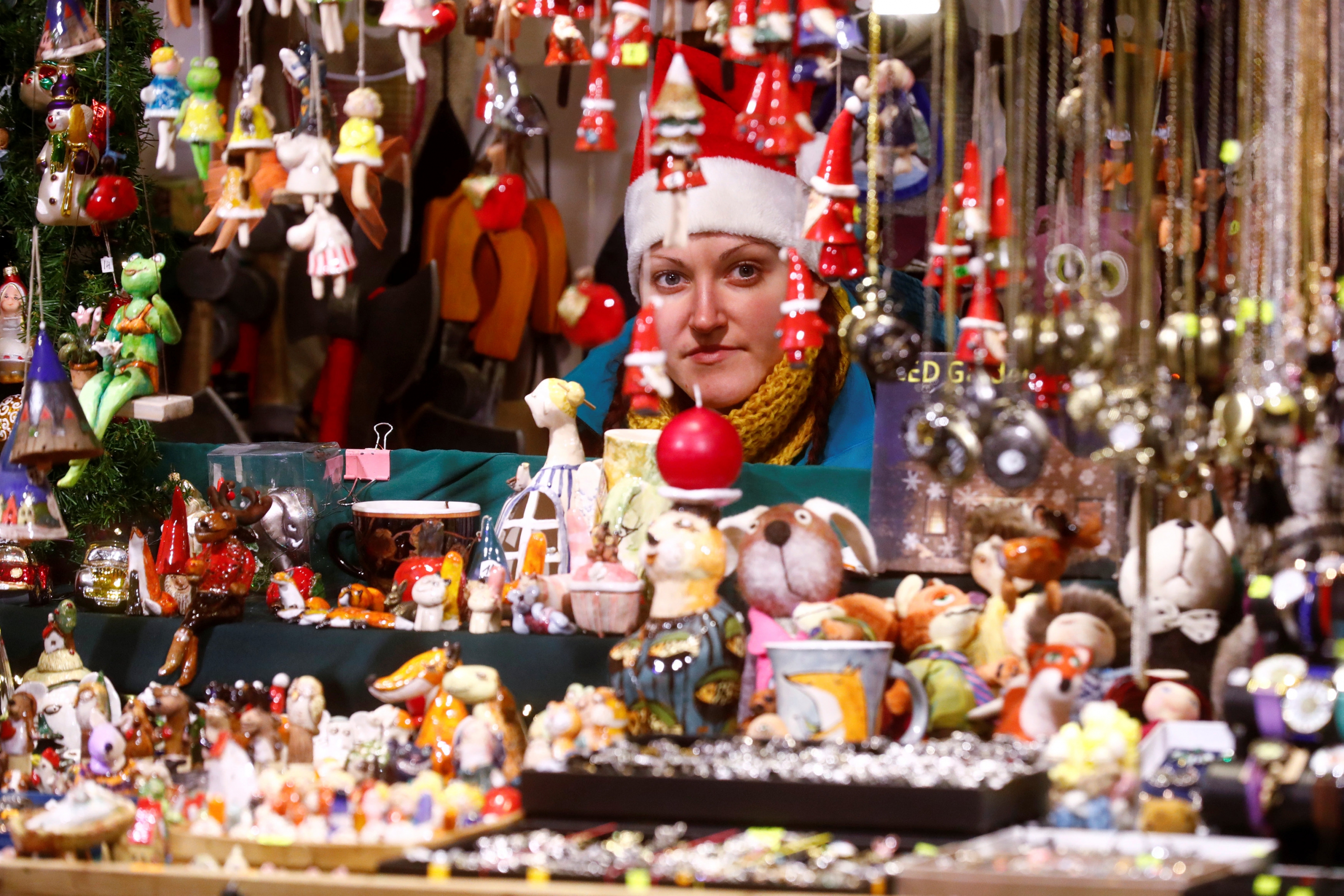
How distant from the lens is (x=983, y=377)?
208 centimetres

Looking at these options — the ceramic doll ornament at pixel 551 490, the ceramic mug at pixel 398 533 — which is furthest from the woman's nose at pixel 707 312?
the ceramic mug at pixel 398 533

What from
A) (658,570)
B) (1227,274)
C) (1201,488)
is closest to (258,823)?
(658,570)

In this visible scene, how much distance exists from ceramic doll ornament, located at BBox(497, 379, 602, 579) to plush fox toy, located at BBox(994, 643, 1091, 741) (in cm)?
86

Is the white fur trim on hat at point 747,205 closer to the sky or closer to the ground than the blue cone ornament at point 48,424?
closer to the sky

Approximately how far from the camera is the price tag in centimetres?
200

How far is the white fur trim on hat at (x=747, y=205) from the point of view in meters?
2.96

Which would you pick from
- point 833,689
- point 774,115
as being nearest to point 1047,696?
point 833,689

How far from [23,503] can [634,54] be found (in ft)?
4.16

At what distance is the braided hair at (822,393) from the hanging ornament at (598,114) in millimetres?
1147

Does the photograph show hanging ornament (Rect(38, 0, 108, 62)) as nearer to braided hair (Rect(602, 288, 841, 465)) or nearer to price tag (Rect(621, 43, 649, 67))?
price tag (Rect(621, 43, 649, 67))

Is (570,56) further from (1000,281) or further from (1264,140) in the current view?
(1264,140)

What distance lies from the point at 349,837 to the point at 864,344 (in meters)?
0.91

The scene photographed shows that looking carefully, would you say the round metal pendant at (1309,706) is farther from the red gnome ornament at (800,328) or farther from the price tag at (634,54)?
the price tag at (634,54)

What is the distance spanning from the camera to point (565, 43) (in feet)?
6.86
